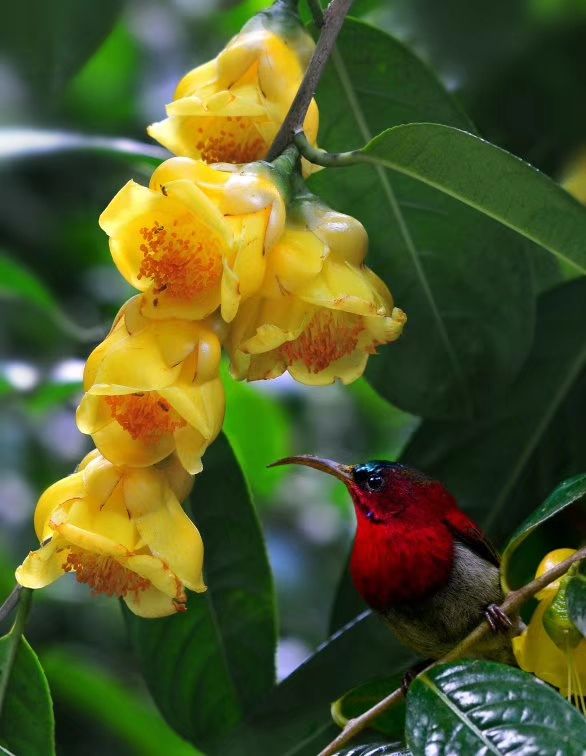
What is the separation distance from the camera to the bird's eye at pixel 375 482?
4.85 ft

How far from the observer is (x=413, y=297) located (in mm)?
1518

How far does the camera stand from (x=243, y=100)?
112 cm

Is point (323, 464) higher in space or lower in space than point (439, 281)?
lower

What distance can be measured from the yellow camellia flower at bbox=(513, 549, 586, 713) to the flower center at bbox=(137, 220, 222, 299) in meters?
0.44

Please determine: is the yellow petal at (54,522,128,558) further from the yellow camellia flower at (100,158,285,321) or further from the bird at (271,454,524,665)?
the bird at (271,454,524,665)

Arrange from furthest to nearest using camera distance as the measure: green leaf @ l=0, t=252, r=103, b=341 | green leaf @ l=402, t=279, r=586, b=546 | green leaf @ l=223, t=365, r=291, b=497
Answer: green leaf @ l=223, t=365, r=291, b=497
green leaf @ l=0, t=252, r=103, b=341
green leaf @ l=402, t=279, r=586, b=546

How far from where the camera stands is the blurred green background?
1.86 metres

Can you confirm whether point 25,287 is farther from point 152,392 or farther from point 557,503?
point 557,503

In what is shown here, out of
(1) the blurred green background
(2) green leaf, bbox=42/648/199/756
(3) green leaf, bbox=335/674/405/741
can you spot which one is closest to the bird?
(3) green leaf, bbox=335/674/405/741

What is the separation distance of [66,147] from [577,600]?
3.74 ft

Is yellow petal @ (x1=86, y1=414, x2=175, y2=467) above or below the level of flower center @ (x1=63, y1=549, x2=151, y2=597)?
above

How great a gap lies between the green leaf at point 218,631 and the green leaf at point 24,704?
306 millimetres

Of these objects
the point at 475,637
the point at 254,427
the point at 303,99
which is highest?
the point at 303,99

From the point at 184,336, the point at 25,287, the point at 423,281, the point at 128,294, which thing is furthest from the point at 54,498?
the point at 128,294
